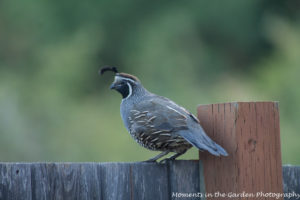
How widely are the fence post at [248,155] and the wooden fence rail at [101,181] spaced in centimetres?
12

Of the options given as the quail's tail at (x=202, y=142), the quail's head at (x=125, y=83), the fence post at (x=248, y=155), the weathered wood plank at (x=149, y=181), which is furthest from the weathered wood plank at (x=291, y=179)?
the quail's head at (x=125, y=83)

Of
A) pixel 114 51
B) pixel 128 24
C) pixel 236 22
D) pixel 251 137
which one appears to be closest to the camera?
pixel 251 137

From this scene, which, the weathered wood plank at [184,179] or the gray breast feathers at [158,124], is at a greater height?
the gray breast feathers at [158,124]

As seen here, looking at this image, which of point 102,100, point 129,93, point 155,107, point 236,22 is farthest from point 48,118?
point 236,22

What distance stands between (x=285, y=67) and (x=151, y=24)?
18.4 feet

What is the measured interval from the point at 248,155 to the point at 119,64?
9772 mm

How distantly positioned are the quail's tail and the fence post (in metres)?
0.07

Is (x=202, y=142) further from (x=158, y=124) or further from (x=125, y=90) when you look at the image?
(x=125, y=90)

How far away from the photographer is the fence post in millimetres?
2971

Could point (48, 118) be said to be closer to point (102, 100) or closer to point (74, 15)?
point (102, 100)

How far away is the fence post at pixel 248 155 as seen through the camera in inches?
117

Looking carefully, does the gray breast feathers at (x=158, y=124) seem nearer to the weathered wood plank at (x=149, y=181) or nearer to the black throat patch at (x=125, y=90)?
the black throat patch at (x=125, y=90)

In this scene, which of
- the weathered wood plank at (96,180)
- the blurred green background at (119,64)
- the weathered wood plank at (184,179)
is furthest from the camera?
the blurred green background at (119,64)

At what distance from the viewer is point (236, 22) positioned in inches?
619
